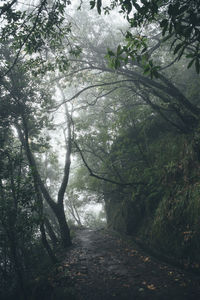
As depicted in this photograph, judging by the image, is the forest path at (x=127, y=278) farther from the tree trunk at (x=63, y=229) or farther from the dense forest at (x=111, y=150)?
the tree trunk at (x=63, y=229)

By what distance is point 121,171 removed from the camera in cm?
1039

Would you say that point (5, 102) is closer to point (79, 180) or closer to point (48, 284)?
point (79, 180)

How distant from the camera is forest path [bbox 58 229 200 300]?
13.5 ft

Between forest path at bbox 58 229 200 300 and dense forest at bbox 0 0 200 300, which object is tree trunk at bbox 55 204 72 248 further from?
forest path at bbox 58 229 200 300

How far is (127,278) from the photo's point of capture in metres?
5.03

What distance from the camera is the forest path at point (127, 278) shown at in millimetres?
4106

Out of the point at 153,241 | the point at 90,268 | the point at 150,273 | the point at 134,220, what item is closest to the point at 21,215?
Answer: the point at 90,268

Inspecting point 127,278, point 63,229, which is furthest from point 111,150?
point 127,278

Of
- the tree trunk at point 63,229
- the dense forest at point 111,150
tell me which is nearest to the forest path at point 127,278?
the dense forest at point 111,150

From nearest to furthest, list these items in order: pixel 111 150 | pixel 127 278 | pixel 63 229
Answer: pixel 127 278 → pixel 63 229 → pixel 111 150

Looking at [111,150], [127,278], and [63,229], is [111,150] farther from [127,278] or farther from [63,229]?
[127,278]

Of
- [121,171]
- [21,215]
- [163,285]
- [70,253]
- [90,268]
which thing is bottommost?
[163,285]

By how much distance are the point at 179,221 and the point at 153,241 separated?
1452 mm

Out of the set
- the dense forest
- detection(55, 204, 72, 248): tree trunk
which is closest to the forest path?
the dense forest
